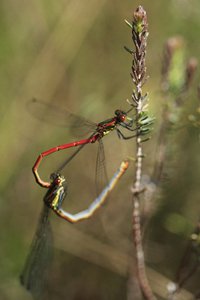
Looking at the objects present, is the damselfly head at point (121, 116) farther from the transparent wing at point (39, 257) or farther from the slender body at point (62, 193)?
the transparent wing at point (39, 257)

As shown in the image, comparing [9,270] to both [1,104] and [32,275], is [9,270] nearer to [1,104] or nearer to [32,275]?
[32,275]

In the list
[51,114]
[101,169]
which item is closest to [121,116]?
[101,169]

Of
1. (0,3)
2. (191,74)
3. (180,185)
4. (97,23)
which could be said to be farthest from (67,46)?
(191,74)

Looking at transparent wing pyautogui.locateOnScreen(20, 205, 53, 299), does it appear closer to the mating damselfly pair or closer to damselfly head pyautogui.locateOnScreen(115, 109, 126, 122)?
the mating damselfly pair

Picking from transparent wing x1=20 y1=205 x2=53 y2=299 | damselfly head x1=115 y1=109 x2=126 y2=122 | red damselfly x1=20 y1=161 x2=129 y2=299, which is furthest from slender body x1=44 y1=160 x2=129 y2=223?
damselfly head x1=115 y1=109 x2=126 y2=122

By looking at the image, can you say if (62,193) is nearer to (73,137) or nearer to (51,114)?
(51,114)

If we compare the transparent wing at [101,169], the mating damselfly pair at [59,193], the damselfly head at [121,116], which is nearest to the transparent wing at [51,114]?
the mating damselfly pair at [59,193]
